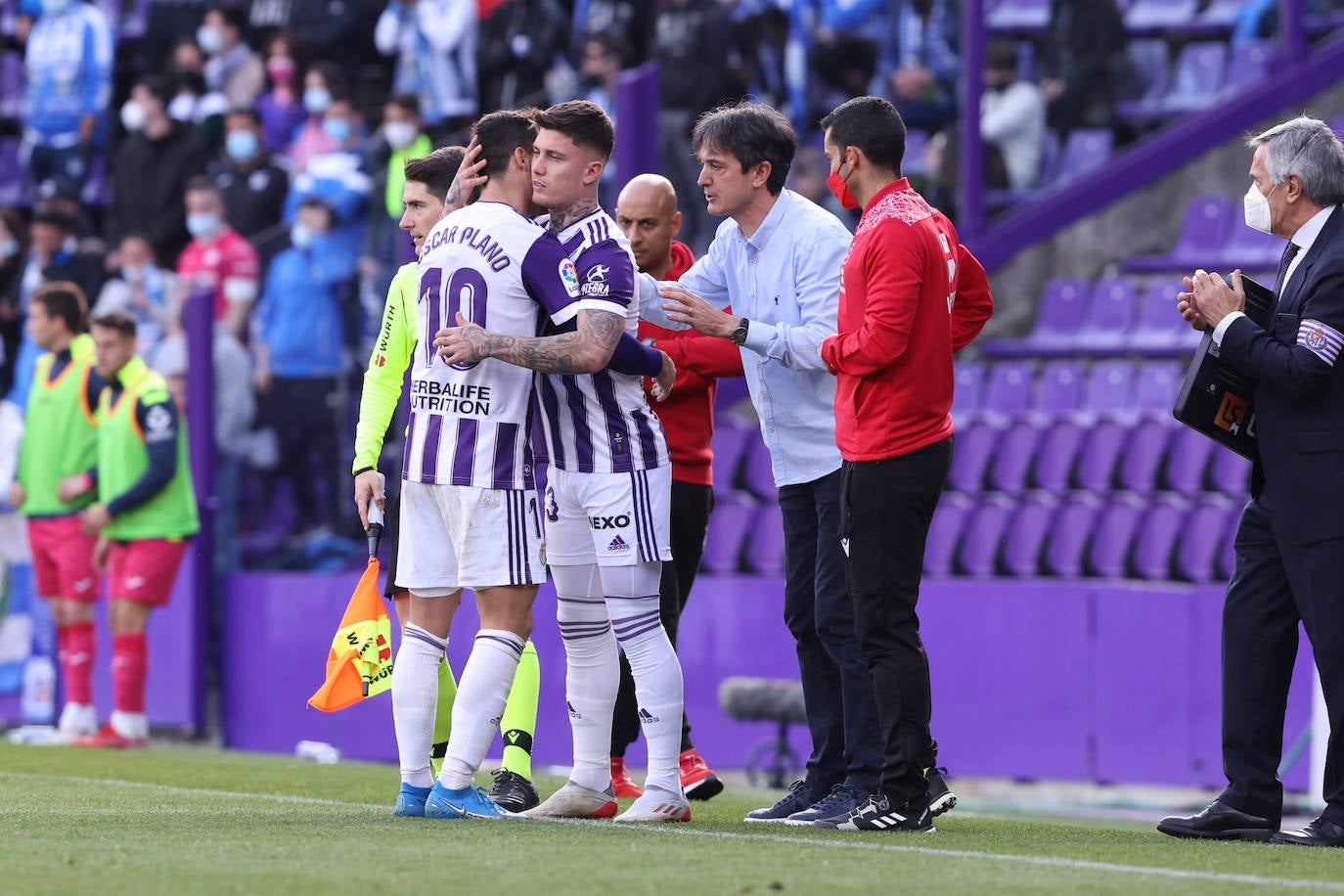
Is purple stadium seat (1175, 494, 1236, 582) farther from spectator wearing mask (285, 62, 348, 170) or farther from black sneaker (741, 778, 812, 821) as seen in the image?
spectator wearing mask (285, 62, 348, 170)

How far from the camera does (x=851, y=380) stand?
19.4 ft

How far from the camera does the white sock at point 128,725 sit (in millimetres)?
10680

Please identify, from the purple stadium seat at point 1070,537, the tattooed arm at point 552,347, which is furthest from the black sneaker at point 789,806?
the purple stadium seat at point 1070,537

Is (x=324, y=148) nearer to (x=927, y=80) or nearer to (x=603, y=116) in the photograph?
(x=927, y=80)

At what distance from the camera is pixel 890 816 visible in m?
5.80

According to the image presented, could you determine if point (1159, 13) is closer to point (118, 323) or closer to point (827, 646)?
point (118, 323)

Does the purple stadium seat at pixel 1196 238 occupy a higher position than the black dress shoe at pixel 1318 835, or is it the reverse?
the purple stadium seat at pixel 1196 238

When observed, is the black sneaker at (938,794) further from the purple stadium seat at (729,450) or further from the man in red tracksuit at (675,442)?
the purple stadium seat at (729,450)

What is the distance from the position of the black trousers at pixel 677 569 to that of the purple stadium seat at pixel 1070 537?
12.6 ft

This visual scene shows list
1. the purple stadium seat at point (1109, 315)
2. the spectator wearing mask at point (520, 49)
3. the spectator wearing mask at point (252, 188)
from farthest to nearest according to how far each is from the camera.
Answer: the spectator wearing mask at point (520, 49) < the spectator wearing mask at point (252, 188) < the purple stadium seat at point (1109, 315)

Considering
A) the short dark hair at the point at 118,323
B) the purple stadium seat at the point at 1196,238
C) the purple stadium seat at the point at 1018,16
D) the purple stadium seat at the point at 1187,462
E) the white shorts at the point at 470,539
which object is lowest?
the white shorts at the point at 470,539

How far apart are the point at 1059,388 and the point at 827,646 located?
19.2 ft

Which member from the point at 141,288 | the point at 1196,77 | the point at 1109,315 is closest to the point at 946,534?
the point at 1109,315

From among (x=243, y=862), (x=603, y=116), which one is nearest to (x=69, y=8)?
(x=603, y=116)
